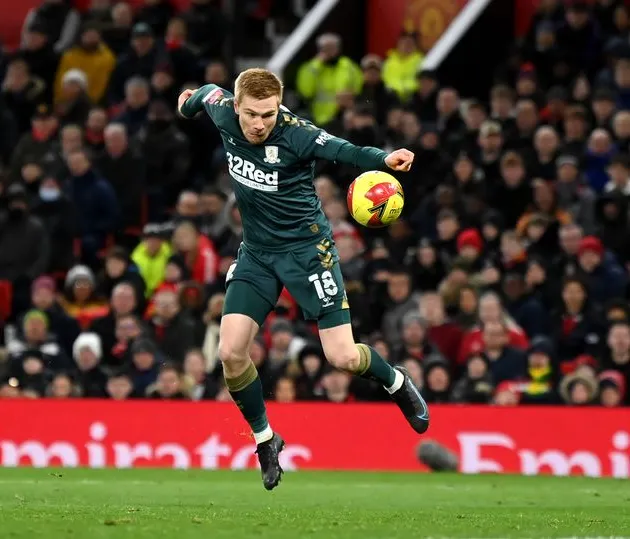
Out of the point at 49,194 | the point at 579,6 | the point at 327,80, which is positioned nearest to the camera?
the point at 49,194

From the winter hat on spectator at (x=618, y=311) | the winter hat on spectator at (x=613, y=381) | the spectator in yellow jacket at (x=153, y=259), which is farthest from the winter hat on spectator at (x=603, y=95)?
the spectator in yellow jacket at (x=153, y=259)

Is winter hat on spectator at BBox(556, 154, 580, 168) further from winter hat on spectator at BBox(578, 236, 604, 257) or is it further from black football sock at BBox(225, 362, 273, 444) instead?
black football sock at BBox(225, 362, 273, 444)

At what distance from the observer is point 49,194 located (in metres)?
18.5

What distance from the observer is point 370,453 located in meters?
15.3

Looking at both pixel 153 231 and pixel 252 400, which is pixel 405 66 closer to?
pixel 153 231

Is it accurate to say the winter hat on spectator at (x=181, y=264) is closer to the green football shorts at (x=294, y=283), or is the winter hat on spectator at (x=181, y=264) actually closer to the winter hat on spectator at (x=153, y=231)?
the winter hat on spectator at (x=153, y=231)

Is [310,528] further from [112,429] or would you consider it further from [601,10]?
[601,10]

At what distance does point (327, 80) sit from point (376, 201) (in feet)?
31.7

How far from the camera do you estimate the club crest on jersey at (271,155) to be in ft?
33.7

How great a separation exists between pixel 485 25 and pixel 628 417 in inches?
289

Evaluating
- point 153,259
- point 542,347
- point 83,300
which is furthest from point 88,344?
point 542,347

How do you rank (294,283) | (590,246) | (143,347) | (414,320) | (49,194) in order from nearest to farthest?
(294,283)
(414,320)
(143,347)
(590,246)
(49,194)

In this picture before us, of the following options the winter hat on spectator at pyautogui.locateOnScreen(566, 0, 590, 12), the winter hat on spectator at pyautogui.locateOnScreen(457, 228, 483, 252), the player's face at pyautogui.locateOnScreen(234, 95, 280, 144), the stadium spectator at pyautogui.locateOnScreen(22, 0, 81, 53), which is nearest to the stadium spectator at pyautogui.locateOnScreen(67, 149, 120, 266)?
the stadium spectator at pyautogui.locateOnScreen(22, 0, 81, 53)

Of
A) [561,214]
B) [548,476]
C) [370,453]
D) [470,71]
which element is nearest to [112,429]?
[370,453]
